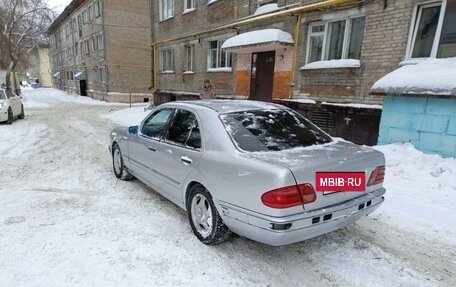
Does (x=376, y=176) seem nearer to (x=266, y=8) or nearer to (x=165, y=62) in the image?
(x=266, y=8)

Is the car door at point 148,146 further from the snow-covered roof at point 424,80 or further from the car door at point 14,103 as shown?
the car door at point 14,103

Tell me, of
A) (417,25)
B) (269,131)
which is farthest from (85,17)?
(269,131)

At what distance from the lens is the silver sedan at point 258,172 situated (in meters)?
2.41

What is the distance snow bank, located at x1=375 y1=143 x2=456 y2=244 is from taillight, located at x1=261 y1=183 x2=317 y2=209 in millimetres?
1896

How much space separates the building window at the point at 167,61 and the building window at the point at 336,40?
9.64 m

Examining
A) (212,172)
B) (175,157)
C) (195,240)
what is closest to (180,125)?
(175,157)

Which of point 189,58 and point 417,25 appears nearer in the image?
point 417,25

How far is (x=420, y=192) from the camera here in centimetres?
449

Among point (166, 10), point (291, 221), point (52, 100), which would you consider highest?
point (166, 10)

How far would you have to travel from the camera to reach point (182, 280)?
8.21 ft

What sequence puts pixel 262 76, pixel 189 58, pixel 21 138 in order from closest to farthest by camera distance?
pixel 21 138 < pixel 262 76 < pixel 189 58

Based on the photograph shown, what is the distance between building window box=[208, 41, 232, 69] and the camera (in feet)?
41.3

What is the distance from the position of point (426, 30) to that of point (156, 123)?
20.5 ft

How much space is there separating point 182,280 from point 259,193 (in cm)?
98
